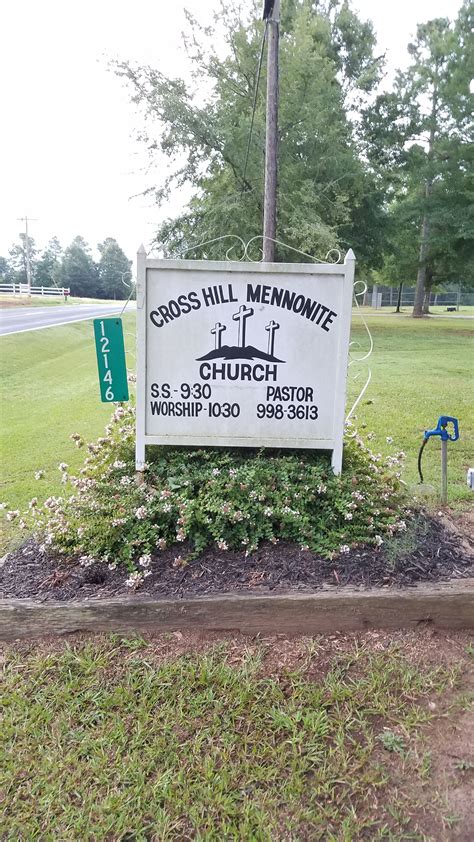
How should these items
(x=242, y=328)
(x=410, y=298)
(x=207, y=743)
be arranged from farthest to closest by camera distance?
(x=410, y=298) → (x=242, y=328) → (x=207, y=743)

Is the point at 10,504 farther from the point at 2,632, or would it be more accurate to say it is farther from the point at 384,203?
the point at 384,203

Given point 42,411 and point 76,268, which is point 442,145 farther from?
point 76,268

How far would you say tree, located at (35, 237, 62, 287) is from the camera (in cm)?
8225

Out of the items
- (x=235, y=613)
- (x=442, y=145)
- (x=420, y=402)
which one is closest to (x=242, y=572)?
(x=235, y=613)

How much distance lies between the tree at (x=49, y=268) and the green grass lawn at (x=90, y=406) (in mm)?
70112

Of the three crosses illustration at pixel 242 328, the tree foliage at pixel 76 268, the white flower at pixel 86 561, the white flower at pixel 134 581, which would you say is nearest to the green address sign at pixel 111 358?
the three crosses illustration at pixel 242 328

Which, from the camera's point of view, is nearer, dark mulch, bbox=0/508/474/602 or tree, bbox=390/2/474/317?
dark mulch, bbox=0/508/474/602

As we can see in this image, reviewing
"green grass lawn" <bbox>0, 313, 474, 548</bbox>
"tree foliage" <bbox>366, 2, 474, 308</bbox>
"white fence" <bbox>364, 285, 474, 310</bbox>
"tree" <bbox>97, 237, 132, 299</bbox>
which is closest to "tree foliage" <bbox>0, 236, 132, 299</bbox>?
"tree" <bbox>97, 237, 132, 299</bbox>

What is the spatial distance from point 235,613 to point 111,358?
61.1 inches

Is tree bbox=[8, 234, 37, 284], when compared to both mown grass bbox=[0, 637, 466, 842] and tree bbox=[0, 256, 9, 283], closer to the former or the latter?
tree bbox=[0, 256, 9, 283]

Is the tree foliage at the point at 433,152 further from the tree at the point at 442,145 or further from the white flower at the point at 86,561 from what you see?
the white flower at the point at 86,561

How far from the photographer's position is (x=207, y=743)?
1932mm

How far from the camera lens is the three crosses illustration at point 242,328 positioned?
307cm

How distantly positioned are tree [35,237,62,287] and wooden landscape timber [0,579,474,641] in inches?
3363
